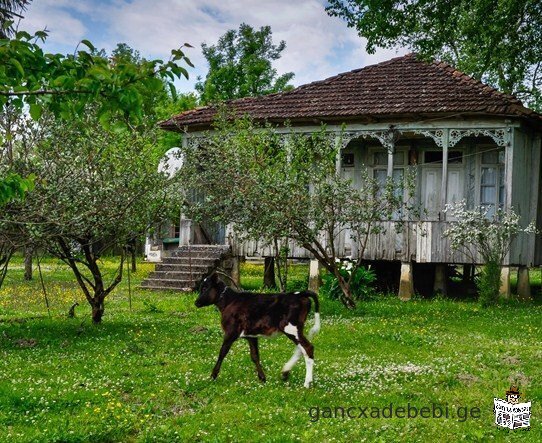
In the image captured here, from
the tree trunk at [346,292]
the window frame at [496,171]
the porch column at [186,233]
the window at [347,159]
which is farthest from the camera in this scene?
the porch column at [186,233]

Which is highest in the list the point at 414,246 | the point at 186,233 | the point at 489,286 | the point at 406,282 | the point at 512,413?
the point at 186,233

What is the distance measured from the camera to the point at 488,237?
19.3m

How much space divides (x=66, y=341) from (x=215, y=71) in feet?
117

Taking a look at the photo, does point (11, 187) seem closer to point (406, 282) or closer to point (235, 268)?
point (406, 282)

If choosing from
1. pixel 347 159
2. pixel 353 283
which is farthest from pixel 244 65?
pixel 353 283

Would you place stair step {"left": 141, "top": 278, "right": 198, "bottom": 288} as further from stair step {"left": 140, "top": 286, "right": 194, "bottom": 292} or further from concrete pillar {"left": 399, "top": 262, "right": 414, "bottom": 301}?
concrete pillar {"left": 399, "top": 262, "right": 414, "bottom": 301}

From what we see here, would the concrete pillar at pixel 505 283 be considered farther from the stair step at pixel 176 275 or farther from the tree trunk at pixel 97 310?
the tree trunk at pixel 97 310

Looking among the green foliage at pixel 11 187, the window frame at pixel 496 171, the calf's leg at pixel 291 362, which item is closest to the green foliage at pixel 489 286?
the window frame at pixel 496 171

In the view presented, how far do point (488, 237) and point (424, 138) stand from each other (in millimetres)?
5022

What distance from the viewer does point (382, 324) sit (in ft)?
50.2

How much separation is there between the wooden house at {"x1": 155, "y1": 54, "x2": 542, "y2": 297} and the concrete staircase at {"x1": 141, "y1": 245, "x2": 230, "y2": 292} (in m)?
0.76

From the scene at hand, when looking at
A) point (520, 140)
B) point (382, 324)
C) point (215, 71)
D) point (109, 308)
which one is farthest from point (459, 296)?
point (215, 71)

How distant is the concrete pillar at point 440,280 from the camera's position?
22297mm

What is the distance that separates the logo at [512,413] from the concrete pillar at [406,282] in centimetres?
1260
